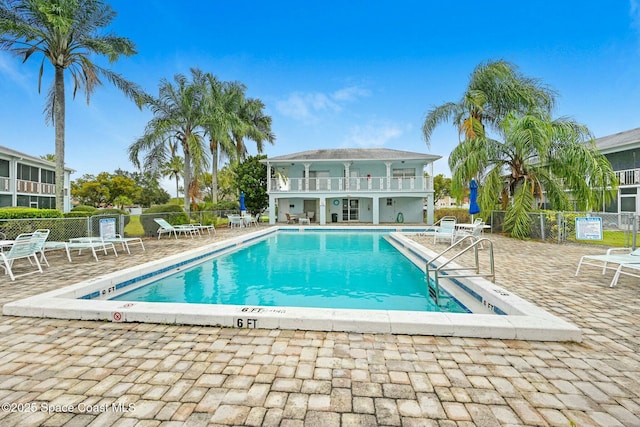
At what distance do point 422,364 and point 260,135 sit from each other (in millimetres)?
24194

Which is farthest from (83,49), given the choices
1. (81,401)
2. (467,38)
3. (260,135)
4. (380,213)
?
(467,38)

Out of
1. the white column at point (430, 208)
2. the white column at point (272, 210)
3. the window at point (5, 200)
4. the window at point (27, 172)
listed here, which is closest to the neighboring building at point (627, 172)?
the white column at point (430, 208)

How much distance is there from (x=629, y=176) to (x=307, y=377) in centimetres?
2506

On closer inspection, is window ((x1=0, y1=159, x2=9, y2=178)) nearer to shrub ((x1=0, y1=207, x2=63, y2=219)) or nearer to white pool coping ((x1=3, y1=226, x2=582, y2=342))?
shrub ((x1=0, y1=207, x2=63, y2=219))

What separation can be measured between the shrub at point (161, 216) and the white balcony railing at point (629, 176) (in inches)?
1047

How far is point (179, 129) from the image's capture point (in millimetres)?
18062

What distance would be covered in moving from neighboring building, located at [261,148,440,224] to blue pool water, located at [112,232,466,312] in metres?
11.2

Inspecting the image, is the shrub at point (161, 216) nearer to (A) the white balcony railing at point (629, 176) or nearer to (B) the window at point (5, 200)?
(B) the window at point (5, 200)

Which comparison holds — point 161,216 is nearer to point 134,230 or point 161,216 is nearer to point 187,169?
point 134,230

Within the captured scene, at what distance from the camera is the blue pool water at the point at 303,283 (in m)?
5.66

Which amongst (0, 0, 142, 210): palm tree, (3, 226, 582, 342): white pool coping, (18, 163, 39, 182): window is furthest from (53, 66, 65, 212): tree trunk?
(18, 163, 39, 182): window

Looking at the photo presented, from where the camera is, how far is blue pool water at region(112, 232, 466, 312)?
18.6 feet

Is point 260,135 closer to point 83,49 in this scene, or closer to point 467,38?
point 83,49

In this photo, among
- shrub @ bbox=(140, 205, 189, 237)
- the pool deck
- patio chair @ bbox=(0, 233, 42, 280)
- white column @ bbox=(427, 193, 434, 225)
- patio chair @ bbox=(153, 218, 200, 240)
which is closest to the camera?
the pool deck
